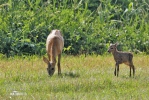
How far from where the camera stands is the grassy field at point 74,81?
42.1 ft

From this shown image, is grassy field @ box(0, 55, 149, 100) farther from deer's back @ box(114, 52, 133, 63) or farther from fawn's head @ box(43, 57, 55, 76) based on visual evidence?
deer's back @ box(114, 52, 133, 63)

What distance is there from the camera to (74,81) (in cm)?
1425

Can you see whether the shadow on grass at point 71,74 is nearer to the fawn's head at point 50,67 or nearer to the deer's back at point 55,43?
the fawn's head at point 50,67

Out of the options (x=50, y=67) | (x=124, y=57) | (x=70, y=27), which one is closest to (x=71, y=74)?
(x=50, y=67)

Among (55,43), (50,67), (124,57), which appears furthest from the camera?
(55,43)

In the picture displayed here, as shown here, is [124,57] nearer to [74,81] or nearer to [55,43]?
[74,81]

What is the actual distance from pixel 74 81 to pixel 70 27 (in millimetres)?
6062

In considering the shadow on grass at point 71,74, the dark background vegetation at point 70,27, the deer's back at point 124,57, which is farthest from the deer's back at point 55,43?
the dark background vegetation at point 70,27

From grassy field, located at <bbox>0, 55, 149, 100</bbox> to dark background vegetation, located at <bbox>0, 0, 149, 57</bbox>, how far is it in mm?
1488

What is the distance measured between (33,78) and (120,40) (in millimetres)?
6169

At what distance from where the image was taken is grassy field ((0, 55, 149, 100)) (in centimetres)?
1283

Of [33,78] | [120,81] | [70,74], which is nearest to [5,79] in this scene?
[33,78]

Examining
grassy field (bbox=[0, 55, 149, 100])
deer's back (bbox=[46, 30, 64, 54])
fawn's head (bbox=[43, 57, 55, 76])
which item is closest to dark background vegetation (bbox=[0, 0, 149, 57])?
grassy field (bbox=[0, 55, 149, 100])

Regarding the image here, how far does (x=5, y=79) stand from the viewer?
14672 millimetres
